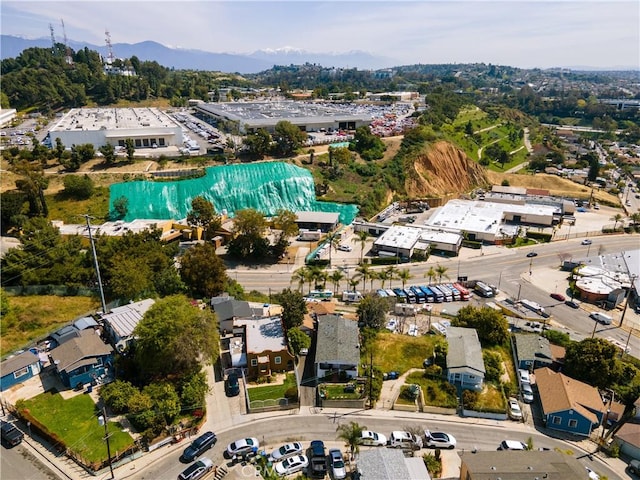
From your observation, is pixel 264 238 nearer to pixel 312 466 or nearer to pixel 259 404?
pixel 259 404

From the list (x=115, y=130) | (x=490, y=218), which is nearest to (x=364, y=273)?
(x=490, y=218)

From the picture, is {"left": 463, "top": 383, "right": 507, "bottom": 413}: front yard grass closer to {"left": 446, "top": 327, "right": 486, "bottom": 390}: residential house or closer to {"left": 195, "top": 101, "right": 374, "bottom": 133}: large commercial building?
{"left": 446, "top": 327, "right": 486, "bottom": 390}: residential house

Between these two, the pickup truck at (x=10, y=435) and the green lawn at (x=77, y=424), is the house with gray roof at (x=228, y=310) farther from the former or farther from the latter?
the pickup truck at (x=10, y=435)

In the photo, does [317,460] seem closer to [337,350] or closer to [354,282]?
[337,350]

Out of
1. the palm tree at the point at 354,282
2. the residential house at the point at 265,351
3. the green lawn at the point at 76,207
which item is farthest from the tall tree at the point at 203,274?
the green lawn at the point at 76,207

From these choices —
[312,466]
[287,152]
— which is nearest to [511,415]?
[312,466]

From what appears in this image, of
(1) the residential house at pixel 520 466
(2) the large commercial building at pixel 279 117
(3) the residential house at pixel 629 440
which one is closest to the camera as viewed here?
(1) the residential house at pixel 520 466
